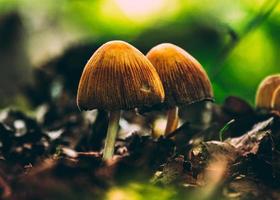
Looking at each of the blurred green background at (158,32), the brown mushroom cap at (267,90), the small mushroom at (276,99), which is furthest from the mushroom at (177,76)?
the blurred green background at (158,32)

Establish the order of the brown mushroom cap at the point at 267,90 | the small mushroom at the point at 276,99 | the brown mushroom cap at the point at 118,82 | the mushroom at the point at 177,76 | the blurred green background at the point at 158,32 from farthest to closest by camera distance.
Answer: the blurred green background at the point at 158,32 < the brown mushroom cap at the point at 267,90 < the small mushroom at the point at 276,99 < the mushroom at the point at 177,76 < the brown mushroom cap at the point at 118,82

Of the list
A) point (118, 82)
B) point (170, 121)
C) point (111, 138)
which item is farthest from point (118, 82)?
point (170, 121)

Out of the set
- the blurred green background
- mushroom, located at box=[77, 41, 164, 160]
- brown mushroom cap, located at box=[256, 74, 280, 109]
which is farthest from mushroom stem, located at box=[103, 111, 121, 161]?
the blurred green background

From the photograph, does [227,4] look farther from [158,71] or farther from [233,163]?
[233,163]

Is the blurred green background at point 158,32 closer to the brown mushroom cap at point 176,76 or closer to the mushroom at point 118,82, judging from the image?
the brown mushroom cap at point 176,76

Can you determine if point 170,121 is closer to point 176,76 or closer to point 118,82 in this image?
point 176,76

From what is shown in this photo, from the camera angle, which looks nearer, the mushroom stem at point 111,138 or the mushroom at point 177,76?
the mushroom stem at point 111,138

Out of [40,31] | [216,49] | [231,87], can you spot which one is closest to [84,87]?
[231,87]
